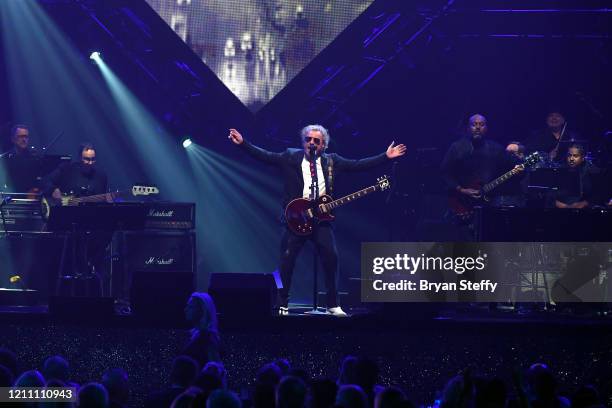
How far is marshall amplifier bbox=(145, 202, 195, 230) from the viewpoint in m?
13.7

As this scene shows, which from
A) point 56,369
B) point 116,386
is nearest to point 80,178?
point 56,369

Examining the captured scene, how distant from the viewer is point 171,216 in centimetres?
1380

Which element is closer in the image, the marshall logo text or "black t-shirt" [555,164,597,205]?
"black t-shirt" [555,164,597,205]

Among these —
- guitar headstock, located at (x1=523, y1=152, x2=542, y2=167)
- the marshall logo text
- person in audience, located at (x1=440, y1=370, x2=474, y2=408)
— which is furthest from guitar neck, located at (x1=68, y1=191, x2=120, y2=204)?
person in audience, located at (x1=440, y1=370, x2=474, y2=408)

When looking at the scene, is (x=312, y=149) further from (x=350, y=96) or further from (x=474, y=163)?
(x=350, y=96)

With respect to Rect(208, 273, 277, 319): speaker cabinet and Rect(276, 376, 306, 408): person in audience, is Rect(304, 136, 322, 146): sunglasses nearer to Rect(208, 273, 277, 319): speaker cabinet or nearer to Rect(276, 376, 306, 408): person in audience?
Rect(208, 273, 277, 319): speaker cabinet

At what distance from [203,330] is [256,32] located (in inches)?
261

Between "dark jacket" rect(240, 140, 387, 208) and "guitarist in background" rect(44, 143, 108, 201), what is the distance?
104 inches

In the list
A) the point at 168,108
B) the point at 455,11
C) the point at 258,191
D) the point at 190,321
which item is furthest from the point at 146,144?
the point at 190,321

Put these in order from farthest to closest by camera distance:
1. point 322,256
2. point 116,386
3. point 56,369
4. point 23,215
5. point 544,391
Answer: point 23,215, point 322,256, point 56,369, point 116,386, point 544,391

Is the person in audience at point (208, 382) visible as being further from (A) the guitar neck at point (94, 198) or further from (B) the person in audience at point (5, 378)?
(A) the guitar neck at point (94, 198)

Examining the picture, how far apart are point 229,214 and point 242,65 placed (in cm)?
292

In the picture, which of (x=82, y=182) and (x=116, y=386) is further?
(x=82, y=182)

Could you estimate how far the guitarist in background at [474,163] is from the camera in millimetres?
13055
